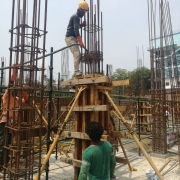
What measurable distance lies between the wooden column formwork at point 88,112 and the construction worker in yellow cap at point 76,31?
67 centimetres

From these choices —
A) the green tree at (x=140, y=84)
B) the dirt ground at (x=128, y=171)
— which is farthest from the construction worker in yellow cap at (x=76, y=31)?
the green tree at (x=140, y=84)

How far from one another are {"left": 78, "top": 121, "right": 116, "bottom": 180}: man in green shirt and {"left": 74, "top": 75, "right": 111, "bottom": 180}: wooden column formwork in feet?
5.75

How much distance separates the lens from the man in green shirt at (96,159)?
287cm

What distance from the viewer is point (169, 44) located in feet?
30.2

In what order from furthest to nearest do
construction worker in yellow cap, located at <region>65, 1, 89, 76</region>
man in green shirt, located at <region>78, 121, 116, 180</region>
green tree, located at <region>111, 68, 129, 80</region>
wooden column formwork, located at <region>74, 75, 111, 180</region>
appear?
green tree, located at <region>111, 68, 129, 80</region>, construction worker in yellow cap, located at <region>65, 1, 89, 76</region>, wooden column formwork, located at <region>74, 75, 111, 180</region>, man in green shirt, located at <region>78, 121, 116, 180</region>

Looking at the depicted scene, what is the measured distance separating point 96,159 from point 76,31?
3.65m

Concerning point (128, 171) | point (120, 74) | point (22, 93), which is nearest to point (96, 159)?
point (22, 93)

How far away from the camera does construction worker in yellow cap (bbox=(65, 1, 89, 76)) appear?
557 centimetres

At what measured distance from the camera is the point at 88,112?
201 inches

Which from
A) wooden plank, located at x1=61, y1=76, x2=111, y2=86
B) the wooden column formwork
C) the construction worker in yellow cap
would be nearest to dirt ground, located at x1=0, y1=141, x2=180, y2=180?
the wooden column formwork

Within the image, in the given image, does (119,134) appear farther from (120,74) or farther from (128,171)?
(120,74)

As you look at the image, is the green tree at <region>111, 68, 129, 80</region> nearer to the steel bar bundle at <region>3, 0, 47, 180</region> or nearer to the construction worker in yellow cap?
the construction worker in yellow cap

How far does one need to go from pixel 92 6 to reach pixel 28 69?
3.27m

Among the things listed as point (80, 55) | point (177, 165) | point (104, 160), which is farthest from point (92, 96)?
point (177, 165)
